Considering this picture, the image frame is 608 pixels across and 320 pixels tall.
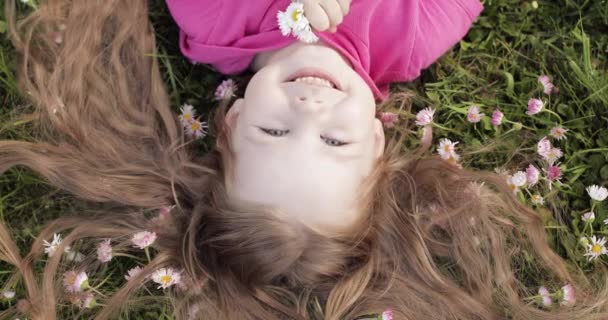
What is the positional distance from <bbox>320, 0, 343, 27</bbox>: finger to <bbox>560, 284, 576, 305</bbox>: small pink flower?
3.95ft

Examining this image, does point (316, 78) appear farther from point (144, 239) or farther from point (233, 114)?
point (144, 239)

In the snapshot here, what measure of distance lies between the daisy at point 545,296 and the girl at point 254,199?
1.4 inches

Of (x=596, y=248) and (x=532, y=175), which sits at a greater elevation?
(x=532, y=175)

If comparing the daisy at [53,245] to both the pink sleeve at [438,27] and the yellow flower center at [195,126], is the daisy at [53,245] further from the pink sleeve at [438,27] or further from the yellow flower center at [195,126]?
the pink sleeve at [438,27]

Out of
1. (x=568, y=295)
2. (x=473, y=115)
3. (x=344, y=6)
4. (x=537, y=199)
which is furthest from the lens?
(x=473, y=115)

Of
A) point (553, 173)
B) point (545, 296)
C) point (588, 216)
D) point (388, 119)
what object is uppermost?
point (388, 119)

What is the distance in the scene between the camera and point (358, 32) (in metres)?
2.31

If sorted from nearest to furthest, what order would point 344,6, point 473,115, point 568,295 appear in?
point 344,6 → point 568,295 → point 473,115

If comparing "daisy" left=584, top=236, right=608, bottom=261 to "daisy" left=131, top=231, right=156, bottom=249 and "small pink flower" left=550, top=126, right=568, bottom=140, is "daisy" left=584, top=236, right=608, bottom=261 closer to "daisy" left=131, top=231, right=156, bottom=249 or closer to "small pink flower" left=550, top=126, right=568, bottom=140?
"small pink flower" left=550, top=126, right=568, bottom=140

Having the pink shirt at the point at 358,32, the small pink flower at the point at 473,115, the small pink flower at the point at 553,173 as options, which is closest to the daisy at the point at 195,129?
the pink shirt at the point at 358,32

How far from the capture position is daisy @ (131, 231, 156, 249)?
2267mm

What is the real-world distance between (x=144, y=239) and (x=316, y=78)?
0.79 metres

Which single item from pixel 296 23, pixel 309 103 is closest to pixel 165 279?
pixel 309 103

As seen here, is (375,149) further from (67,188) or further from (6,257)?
(6,257)
